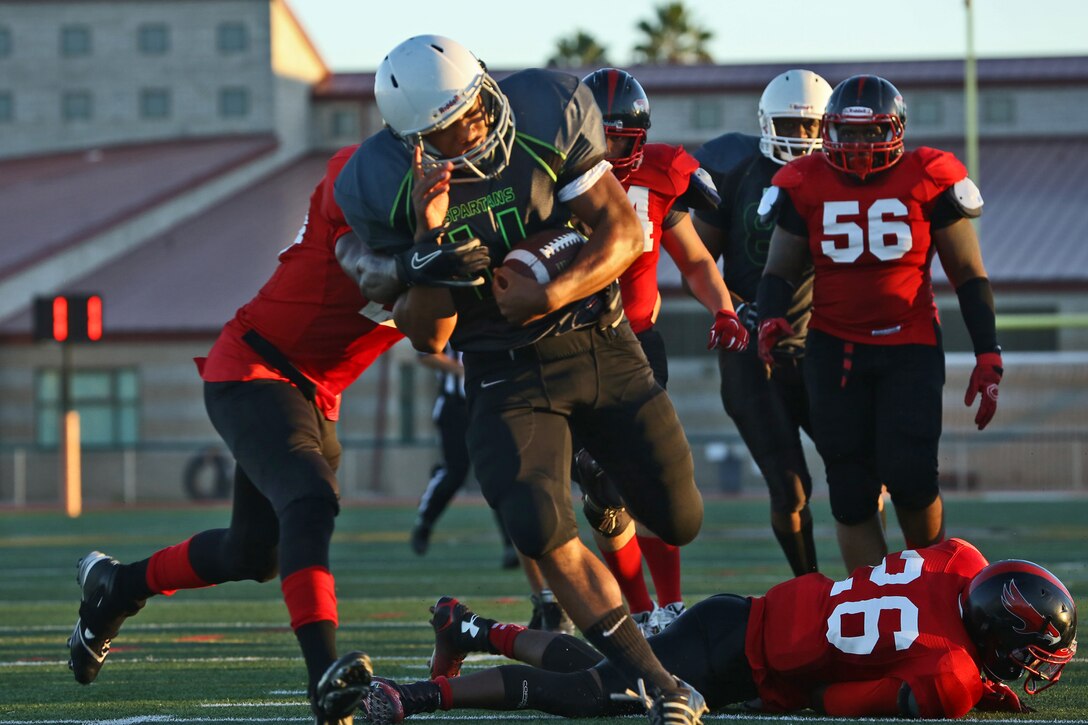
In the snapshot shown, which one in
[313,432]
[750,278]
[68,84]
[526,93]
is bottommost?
A: [313,432]

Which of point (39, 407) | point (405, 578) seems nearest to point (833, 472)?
point (405, 578)

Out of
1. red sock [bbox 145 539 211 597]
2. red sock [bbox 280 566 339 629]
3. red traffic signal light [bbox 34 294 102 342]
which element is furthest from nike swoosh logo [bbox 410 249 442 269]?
red traffic signal light [bbox 34 294 102 342]

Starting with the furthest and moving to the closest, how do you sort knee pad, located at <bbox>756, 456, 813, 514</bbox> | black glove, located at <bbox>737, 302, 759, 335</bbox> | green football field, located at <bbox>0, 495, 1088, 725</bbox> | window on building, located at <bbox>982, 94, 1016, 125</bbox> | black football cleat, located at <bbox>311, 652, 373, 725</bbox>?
1. window on building, located at <bbox>982, 94, 1016, 125</bbox>
2. black glove, located at <bbox>737, 302, 759, 335</bbox>
3. knee pad, located at <bbox>756, 456, 813, 514</bbox>
4. green football field, located at <bbox>0, 495, 1088, 725</bbox>
5. black football cleat, located at <bbox>311, 652, 373, 725</bbox>

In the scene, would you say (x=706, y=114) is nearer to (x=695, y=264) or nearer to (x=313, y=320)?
(x=695, y=264)

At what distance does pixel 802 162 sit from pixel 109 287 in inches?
887

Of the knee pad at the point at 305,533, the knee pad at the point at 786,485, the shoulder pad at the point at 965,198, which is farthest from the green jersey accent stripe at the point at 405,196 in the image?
the knee pad at the point at 786,485

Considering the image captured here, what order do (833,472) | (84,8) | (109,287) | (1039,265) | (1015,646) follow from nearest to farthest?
(1015,646) → (833,472) → (1039,265) → (109,287) → (84,8)

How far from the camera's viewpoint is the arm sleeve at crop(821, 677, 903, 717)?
446cm

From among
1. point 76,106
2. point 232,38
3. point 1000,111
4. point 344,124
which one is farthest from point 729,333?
point 76,106

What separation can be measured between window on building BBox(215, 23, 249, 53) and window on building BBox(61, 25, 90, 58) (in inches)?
112

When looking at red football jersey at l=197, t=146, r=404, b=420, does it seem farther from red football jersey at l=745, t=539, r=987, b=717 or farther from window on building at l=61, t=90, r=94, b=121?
window on building at l=61, t=90, r=94, b=121

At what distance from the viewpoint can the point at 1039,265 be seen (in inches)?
986

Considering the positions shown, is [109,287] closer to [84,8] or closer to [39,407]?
[39,407]

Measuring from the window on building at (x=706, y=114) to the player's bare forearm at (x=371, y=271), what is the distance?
28.5m
